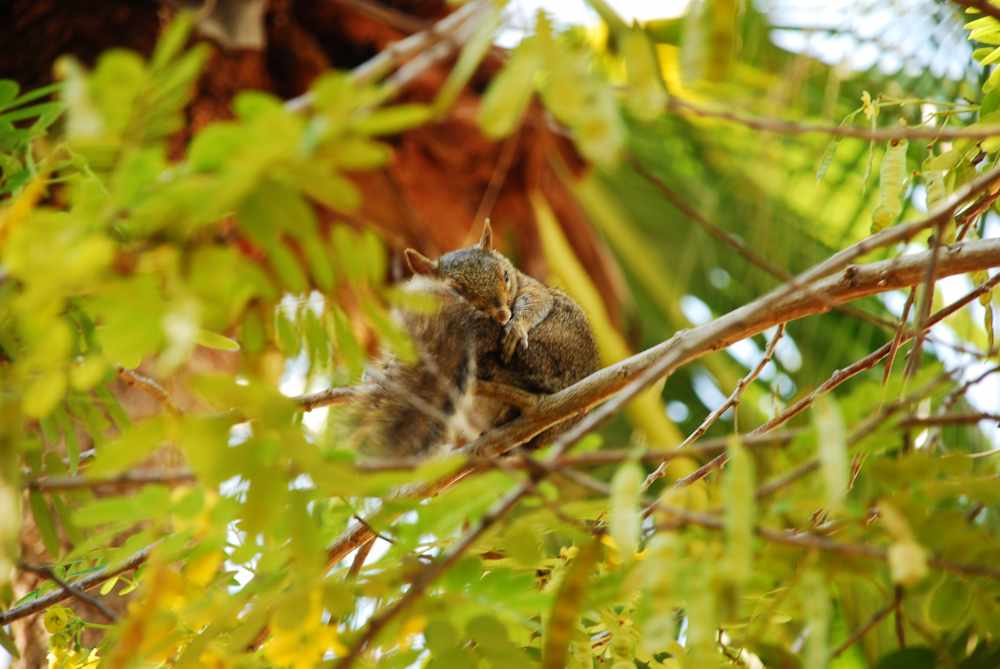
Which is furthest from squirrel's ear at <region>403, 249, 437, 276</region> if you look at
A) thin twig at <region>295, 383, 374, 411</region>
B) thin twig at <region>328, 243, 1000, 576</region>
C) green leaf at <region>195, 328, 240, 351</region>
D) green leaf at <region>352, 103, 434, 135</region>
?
green leaf at <region>352, 103, 434, 135</region>

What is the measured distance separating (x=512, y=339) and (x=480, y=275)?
0.35 meters

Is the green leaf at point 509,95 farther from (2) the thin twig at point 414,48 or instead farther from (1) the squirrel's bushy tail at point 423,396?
(1) the squirrel's bushy tail at point 423,396

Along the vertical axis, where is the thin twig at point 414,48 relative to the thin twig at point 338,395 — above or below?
above

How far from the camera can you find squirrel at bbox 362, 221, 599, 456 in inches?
98.9

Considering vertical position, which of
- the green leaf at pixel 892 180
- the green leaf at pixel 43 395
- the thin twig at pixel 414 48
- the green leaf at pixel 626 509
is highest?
the thin twig at pixel 414 48

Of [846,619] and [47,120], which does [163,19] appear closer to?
[47,120]

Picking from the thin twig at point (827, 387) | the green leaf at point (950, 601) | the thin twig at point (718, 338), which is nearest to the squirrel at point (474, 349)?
the thin twig at point (718, 338)

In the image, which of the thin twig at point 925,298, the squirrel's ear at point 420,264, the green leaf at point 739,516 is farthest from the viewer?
the squirrel's ear at point 420,264

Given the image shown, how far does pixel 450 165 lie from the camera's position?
15.0ft

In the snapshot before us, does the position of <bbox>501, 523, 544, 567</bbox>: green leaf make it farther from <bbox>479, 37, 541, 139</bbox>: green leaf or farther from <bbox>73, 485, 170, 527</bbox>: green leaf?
<bbox>479, 37, 541, 139</bbox>: green leaf

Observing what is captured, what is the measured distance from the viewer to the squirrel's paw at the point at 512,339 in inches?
116

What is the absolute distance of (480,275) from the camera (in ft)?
10.6

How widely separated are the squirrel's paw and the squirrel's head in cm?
3

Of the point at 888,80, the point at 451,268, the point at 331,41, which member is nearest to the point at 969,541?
the point at 451,268
